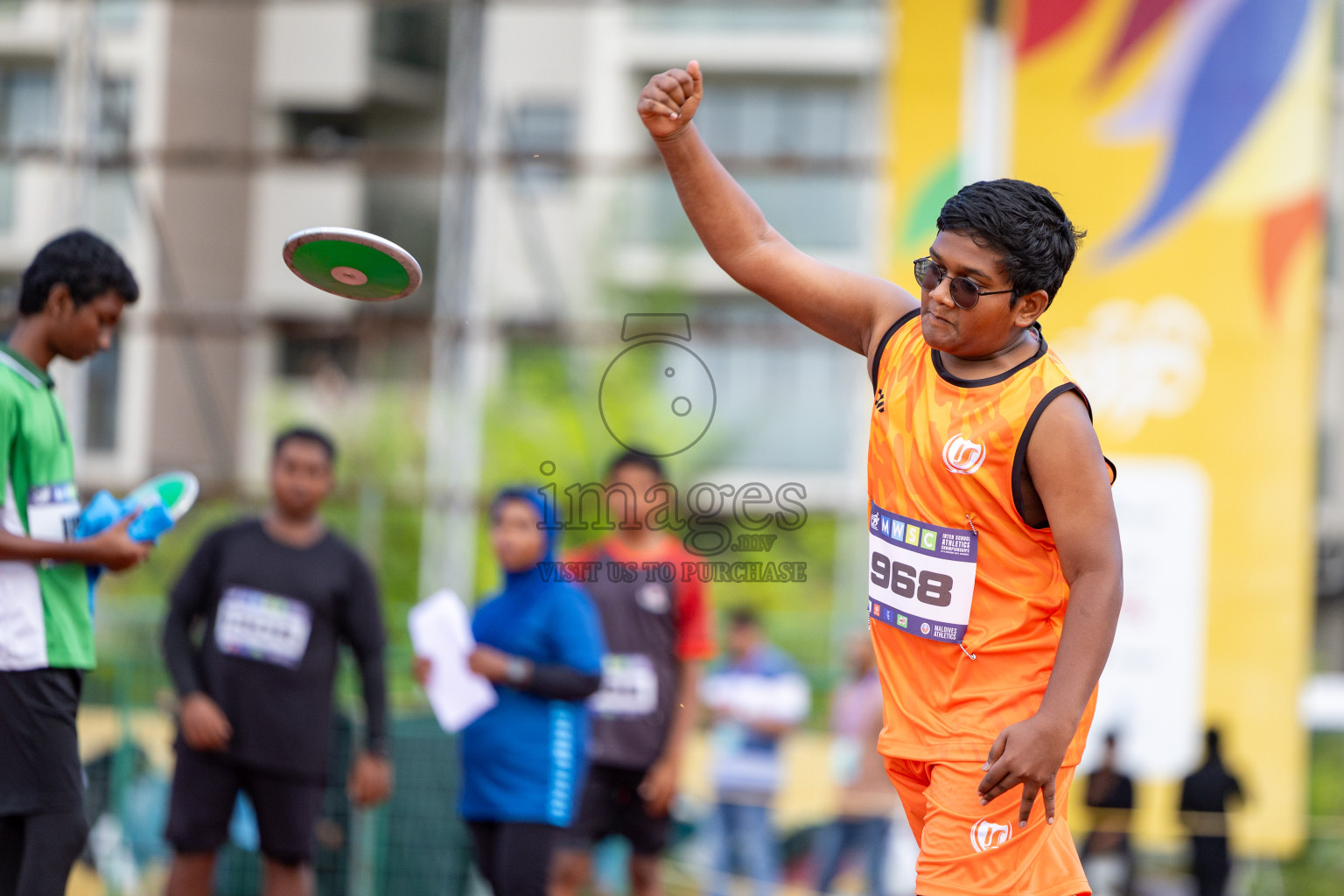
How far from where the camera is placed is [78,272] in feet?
12.2

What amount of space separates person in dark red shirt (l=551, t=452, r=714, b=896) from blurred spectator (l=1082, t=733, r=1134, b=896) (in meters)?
3.56

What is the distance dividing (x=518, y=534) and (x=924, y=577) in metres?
2.55

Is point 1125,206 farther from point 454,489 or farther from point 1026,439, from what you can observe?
point 1026,439

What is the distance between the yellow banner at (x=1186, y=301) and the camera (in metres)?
8.83

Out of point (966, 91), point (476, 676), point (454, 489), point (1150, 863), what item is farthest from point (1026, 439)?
point (454, 489)

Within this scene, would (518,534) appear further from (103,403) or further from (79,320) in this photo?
(103,403)

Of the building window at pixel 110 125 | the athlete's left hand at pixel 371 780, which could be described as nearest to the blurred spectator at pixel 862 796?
the athlete's left hand at pixel 371 780

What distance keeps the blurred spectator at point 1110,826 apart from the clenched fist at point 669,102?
6.54 meters

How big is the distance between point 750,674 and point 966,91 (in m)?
4.20

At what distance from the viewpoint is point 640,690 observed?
5.93 metres

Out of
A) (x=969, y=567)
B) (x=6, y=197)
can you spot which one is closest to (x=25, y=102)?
(x=6, y=197)

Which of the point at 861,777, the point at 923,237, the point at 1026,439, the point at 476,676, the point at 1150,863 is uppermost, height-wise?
the point at 923,237

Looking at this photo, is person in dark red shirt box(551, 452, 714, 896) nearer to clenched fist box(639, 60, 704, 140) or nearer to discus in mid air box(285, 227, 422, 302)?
discus in mid air box(285, 227, 422, 302)

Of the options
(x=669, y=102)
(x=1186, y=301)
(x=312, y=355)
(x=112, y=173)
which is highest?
(x=112, y=173)
